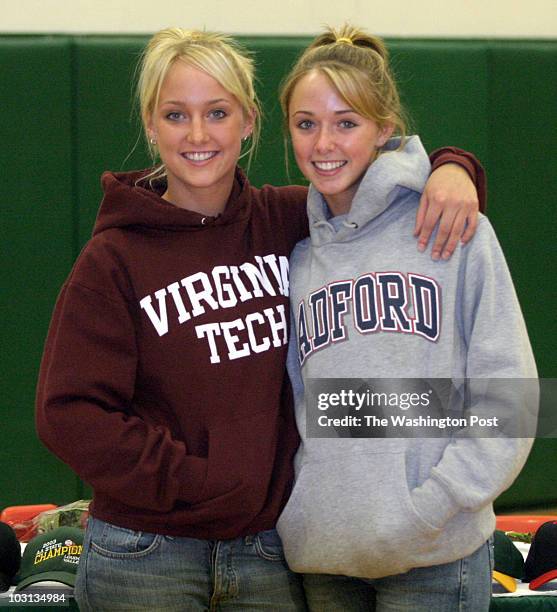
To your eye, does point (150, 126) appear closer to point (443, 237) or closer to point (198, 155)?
point (198, 155)

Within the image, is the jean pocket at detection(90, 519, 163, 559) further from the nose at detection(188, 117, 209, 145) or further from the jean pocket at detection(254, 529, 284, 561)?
the nose at detection(188, 117, 209, 145)

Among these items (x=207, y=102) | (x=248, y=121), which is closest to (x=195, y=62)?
(x=207, y=102)

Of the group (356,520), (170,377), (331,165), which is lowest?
(356,520)

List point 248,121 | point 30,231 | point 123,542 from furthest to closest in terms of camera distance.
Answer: point 30,231 → point 248,121 → point 123,542

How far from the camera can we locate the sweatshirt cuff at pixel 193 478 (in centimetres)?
154

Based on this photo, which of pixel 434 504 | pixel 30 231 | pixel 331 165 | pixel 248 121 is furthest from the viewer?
pixel 30 231

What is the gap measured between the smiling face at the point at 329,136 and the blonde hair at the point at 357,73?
2 cm

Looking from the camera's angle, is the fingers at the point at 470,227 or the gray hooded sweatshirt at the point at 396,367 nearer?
the gray hooded sweatshirt at the point at 396,367

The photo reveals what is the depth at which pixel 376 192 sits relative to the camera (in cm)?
161

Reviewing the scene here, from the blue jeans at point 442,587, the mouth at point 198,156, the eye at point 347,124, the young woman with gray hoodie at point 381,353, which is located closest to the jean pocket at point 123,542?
the young woman with gray hoodie at point 381,353

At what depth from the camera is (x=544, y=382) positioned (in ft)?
11.9

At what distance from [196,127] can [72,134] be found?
1.72 metres

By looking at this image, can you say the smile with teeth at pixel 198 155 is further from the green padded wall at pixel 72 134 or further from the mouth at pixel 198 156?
the green padded wall at pixel 72 134

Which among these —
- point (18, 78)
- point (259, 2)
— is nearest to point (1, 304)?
point (18, 78)
